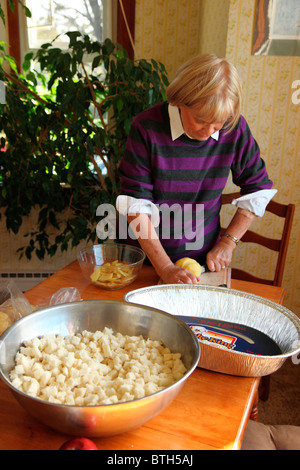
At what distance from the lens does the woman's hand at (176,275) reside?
1.30 m

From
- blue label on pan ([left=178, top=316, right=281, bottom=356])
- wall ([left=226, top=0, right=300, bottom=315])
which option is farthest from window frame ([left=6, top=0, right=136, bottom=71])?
blue label on pan ([left=178, top=316, right=281, bottom=356])

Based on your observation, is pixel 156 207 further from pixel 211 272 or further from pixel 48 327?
pixel 48 327

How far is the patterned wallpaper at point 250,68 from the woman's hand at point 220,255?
1.04 meters

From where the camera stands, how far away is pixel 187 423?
79 cm

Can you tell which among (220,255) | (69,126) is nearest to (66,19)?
(69,126)

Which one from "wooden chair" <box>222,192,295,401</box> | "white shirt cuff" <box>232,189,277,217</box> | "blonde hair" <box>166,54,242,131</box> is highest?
"blonde hair" <box>166,54,242,131</box>

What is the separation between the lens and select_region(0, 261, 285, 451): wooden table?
2.40ft

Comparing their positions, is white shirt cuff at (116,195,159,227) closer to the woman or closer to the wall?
the woman

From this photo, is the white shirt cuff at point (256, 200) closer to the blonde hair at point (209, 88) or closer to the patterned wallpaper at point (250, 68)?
the blonde hair at point (209, 88)

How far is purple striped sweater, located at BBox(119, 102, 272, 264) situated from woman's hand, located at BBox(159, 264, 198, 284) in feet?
0.83

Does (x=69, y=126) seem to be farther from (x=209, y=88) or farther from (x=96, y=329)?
(x=96, y=329)

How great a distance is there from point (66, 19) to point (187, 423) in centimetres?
297

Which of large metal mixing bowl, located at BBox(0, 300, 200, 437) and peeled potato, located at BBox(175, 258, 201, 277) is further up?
large metal mixing bowl, located at BBox(0, 300, 200, 437)

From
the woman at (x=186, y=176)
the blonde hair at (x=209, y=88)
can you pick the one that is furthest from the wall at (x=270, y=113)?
the blonde hair at (x=209, y=88)
